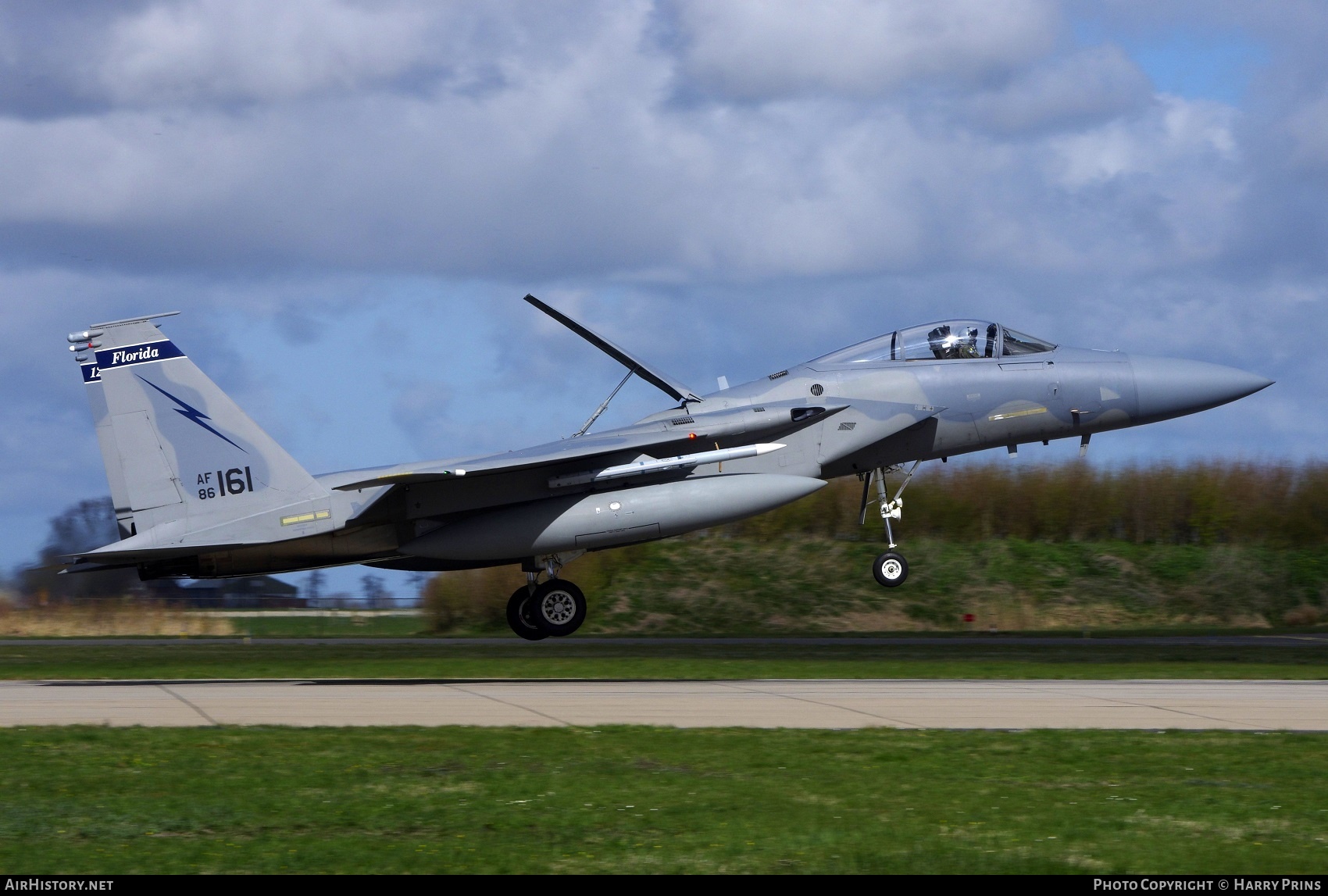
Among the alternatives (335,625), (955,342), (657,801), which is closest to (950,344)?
(955,342)

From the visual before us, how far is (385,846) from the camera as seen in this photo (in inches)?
297

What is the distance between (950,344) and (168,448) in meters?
11.2

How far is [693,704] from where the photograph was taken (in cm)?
1381

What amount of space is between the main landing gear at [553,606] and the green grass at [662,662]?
1.37 ft

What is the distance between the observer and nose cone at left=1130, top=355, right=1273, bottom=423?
65.2 feet

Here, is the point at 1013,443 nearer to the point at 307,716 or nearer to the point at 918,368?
the point at 918,368

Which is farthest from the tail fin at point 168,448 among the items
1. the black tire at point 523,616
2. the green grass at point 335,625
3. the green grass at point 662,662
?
the green grass at point 335,625

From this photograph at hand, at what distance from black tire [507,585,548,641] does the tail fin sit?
3.51 m

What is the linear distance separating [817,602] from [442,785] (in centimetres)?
2498

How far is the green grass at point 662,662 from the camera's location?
1762cm

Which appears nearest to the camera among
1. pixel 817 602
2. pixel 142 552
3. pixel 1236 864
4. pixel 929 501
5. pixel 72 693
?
pixel 1236 864

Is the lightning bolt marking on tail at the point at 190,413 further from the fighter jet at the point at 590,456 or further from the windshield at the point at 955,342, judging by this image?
the windshield at the point at 955,342

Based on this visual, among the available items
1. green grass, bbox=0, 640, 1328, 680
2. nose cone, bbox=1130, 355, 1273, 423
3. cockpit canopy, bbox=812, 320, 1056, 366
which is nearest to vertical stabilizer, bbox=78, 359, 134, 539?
green grass, bbox=0, 640, 1328, 680

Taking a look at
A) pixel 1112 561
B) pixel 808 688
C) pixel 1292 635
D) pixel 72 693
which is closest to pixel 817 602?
pixel 1112 561
